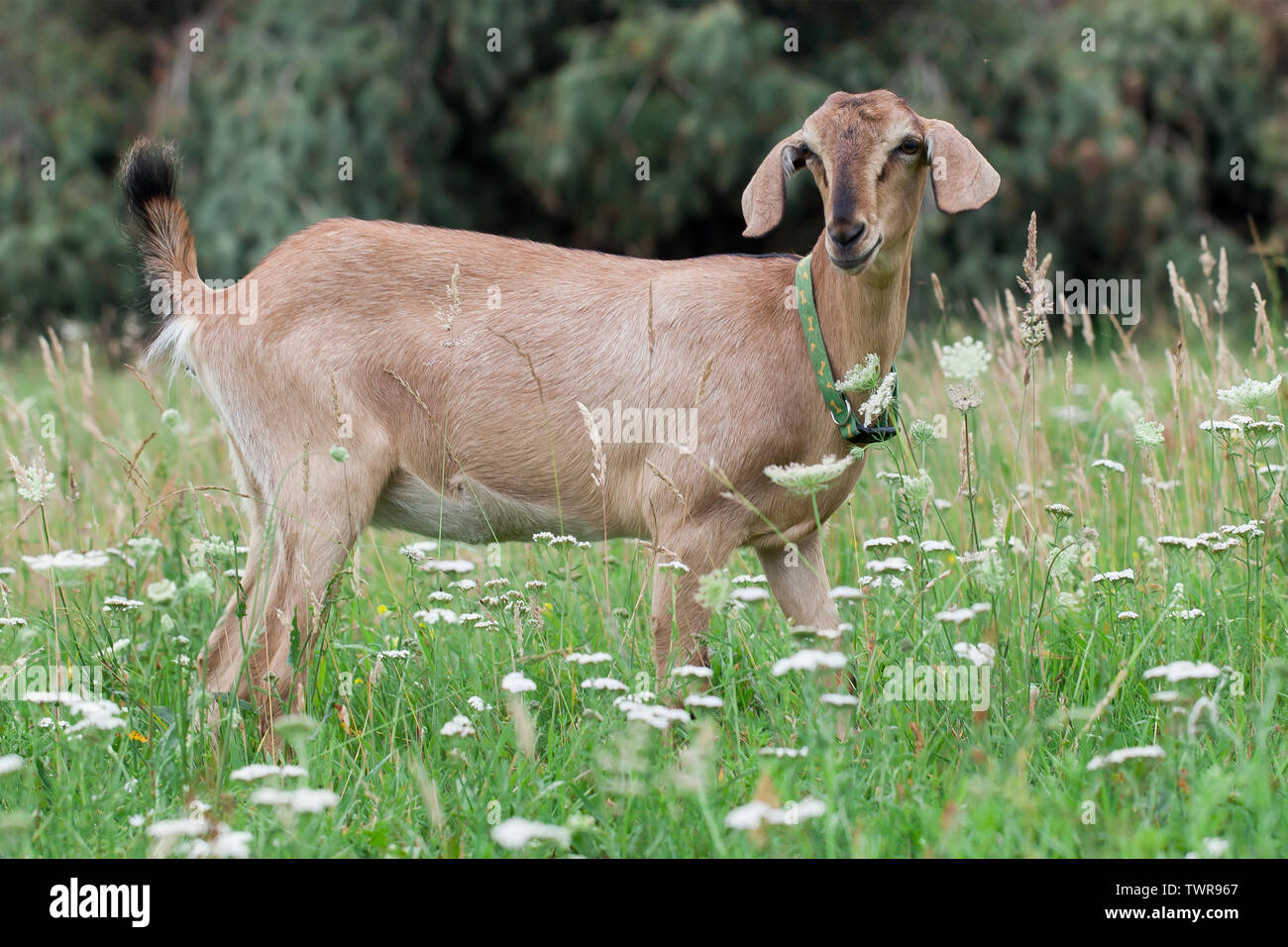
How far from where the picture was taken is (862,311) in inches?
120

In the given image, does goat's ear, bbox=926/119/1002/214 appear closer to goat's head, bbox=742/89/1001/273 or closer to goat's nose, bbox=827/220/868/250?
goat's head, bbox=742/89/1001/273

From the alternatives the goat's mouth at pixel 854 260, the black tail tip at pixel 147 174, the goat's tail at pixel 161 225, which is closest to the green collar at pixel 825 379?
the goat's mouth at pixel 854 260

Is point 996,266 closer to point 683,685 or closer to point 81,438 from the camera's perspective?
point 81,438

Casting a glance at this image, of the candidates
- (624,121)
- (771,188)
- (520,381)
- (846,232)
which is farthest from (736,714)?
(624,121)

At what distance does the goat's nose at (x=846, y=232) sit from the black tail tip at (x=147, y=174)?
179 cm

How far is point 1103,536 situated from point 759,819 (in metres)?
2.38

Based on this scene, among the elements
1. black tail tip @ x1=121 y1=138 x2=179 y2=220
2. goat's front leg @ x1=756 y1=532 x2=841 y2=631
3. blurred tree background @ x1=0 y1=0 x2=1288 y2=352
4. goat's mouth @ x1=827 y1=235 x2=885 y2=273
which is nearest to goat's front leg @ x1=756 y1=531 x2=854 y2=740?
goat's front leg @ x1=756 y1=532 x2=841 y2=631

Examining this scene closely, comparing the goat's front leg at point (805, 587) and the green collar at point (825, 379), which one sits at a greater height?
the green collar at point (825, 379)

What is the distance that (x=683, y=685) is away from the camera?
2.57 m

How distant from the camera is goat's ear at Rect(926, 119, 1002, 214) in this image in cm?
277

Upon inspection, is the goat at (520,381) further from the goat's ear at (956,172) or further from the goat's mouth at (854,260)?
the goat's mouth at (854,260)

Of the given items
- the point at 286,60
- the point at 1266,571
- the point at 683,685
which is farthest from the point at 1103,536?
the point at 286,60

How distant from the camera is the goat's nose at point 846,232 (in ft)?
8.72
